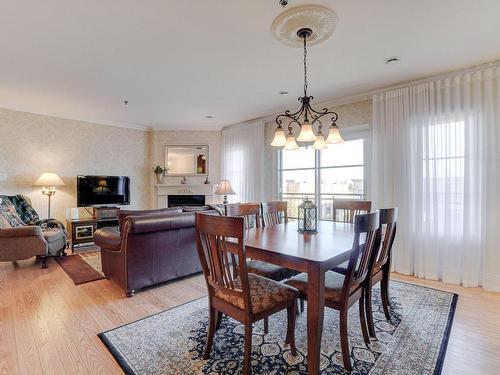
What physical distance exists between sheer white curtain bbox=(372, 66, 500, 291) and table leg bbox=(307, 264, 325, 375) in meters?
2.67

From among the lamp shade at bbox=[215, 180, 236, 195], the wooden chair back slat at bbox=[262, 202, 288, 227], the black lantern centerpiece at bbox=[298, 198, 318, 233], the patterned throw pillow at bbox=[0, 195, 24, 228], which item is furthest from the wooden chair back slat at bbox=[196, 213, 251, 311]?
the patterned throw pillow at bbox=[0, 195, 24, 228]

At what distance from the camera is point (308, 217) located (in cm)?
236

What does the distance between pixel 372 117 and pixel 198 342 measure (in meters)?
3.75

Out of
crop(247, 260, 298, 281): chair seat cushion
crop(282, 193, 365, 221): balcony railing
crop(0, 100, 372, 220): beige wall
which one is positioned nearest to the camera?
crop(247, 260, 298, 281): chair seat cushion

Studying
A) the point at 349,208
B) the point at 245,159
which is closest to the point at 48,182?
the point at 245,159

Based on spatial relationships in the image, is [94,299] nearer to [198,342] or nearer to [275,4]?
[198,342]

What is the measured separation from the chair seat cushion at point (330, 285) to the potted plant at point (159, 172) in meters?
5.05

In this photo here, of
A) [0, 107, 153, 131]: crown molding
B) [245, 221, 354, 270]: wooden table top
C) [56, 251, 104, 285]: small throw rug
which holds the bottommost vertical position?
[56, 251, 104, 285]: small throw rug

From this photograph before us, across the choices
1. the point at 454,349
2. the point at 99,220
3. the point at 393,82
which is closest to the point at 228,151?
the point at 99,220

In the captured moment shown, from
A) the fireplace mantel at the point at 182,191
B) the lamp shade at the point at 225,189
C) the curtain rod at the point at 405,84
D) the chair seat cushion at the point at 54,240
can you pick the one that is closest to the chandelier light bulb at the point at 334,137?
the curtain rod at the point at 405,84

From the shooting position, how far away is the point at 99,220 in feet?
17.0

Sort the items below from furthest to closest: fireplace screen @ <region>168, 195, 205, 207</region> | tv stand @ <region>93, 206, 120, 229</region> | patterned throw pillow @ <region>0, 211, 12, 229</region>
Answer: fireplace screen @ <region>168, 195, 205, 207</region>
tv stand @ <region>93, 206, 120, 229</region>
patterned throw pillow @ <region>0, 211, 12, 229</region>

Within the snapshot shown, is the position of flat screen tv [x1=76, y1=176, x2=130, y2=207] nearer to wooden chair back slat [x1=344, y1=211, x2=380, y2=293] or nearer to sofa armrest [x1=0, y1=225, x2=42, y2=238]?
sofa armrest [x1=0, y1=225, x2=42, y2=238]

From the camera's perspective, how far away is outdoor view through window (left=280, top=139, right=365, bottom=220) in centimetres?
436
